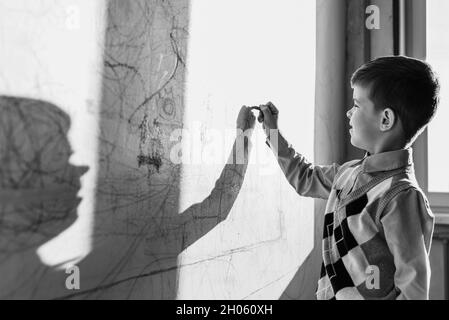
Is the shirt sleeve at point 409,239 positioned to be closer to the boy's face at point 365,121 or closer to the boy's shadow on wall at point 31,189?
the boy's face at point 365,121

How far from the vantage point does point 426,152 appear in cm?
202

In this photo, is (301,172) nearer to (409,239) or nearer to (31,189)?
(409,239)

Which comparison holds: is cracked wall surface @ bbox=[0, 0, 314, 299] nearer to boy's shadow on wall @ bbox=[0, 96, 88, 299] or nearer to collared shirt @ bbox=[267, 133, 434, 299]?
boy's shadow on wall @ bbox=[0, 96, 88, 299]

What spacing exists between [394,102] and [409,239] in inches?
13.4

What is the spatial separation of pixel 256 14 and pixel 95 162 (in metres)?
0.75

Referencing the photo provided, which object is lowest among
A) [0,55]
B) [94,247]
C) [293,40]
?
[94,247]

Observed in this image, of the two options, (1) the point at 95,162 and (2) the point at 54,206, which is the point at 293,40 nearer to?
(1) the point at 95,162

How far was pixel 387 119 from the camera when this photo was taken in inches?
46.9

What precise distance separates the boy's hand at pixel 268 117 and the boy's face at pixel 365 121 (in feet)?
0.68

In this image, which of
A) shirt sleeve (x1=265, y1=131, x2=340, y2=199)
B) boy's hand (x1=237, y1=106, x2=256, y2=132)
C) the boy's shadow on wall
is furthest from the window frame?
the boy's shadow on wall

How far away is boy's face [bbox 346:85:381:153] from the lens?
1211mm

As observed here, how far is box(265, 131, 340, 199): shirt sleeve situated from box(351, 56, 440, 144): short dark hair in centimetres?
26

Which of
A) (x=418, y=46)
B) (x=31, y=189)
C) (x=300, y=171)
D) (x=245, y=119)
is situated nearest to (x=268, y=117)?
(x=245, y=119)

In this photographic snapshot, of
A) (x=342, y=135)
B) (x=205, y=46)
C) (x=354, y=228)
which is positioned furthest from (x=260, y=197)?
(x=342, y=135)
